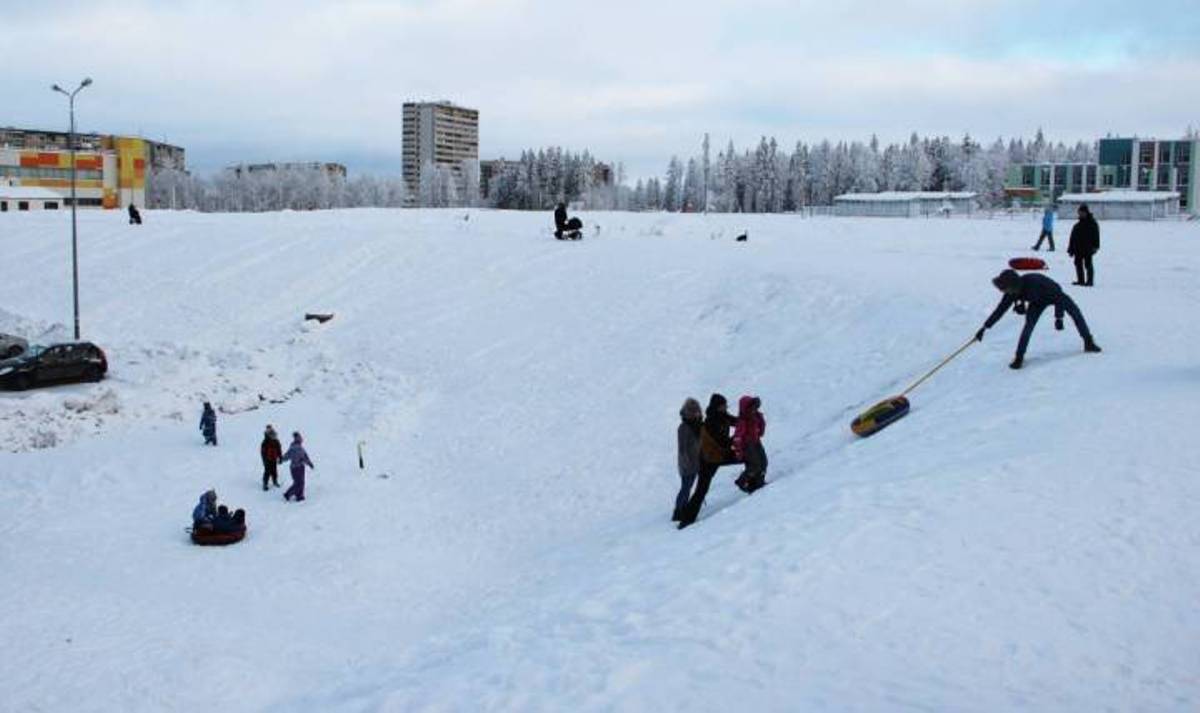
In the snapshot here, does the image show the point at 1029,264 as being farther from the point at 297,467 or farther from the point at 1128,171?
the point at 1128,171

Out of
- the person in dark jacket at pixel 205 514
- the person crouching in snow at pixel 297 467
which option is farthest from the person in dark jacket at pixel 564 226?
the person in dark jacket at pixel 205 514

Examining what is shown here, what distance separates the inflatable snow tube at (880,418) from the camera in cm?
1488

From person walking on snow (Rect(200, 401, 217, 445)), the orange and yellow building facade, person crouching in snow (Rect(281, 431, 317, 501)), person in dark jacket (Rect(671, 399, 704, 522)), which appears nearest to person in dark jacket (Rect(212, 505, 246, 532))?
person crouching in snow (Rect(281, 431, 317, 501))

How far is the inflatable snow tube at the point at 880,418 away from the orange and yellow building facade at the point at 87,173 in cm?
11989

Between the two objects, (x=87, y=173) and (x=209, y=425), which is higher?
(x=87, y=173)

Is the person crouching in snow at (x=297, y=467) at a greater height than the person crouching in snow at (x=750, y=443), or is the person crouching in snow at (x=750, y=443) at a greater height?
the person crouching in snow at (x=750, y=443)

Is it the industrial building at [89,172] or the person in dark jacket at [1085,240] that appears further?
the industrial building at [89,172]

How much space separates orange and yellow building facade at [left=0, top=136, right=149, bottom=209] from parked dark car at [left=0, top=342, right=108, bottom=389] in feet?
328

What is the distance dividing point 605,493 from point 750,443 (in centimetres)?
550

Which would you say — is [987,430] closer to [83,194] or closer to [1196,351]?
[1196,351]

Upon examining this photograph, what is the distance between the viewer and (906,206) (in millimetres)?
69875

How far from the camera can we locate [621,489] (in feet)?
59.8

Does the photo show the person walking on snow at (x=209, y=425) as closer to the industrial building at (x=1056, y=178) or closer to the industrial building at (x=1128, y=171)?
the industrial building at (x=1128, y=171)

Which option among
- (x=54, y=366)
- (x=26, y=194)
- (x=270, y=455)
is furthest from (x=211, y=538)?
(x=26, y=194)
